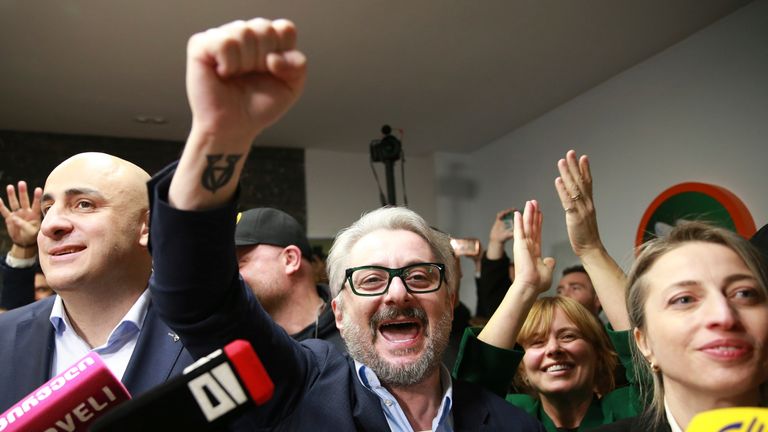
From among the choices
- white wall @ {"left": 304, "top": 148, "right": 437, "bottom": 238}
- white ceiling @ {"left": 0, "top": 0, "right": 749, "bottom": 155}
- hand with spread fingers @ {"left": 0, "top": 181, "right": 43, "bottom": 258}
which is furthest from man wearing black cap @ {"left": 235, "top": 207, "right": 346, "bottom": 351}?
white wall @ {"left": 304, "top": 148, "right": 437, "bottom": 238}

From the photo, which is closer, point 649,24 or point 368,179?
point 649,24

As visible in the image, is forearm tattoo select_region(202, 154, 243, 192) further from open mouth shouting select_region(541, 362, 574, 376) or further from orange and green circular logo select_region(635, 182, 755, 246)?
orange and green circular logo select_region(635, 182, 755, 246)

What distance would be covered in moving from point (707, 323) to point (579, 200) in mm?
592

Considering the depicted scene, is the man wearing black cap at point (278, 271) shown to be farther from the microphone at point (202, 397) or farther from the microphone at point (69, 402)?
the microphone at point (202, 397)

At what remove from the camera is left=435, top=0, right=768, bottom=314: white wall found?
3430 millimetres

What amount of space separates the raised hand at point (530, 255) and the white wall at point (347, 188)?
4.13m

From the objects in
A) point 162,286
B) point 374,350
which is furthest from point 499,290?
point 162,286

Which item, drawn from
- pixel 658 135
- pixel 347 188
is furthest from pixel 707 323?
pixel 347 188

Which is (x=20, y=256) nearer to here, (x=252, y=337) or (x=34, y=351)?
(x=34, y=351)

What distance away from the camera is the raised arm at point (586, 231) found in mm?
1579

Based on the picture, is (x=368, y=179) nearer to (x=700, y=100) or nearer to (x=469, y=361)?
(x=700, y=100)

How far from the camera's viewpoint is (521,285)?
1582 millimetres

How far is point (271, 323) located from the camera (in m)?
1.06

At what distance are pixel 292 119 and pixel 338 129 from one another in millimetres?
446
